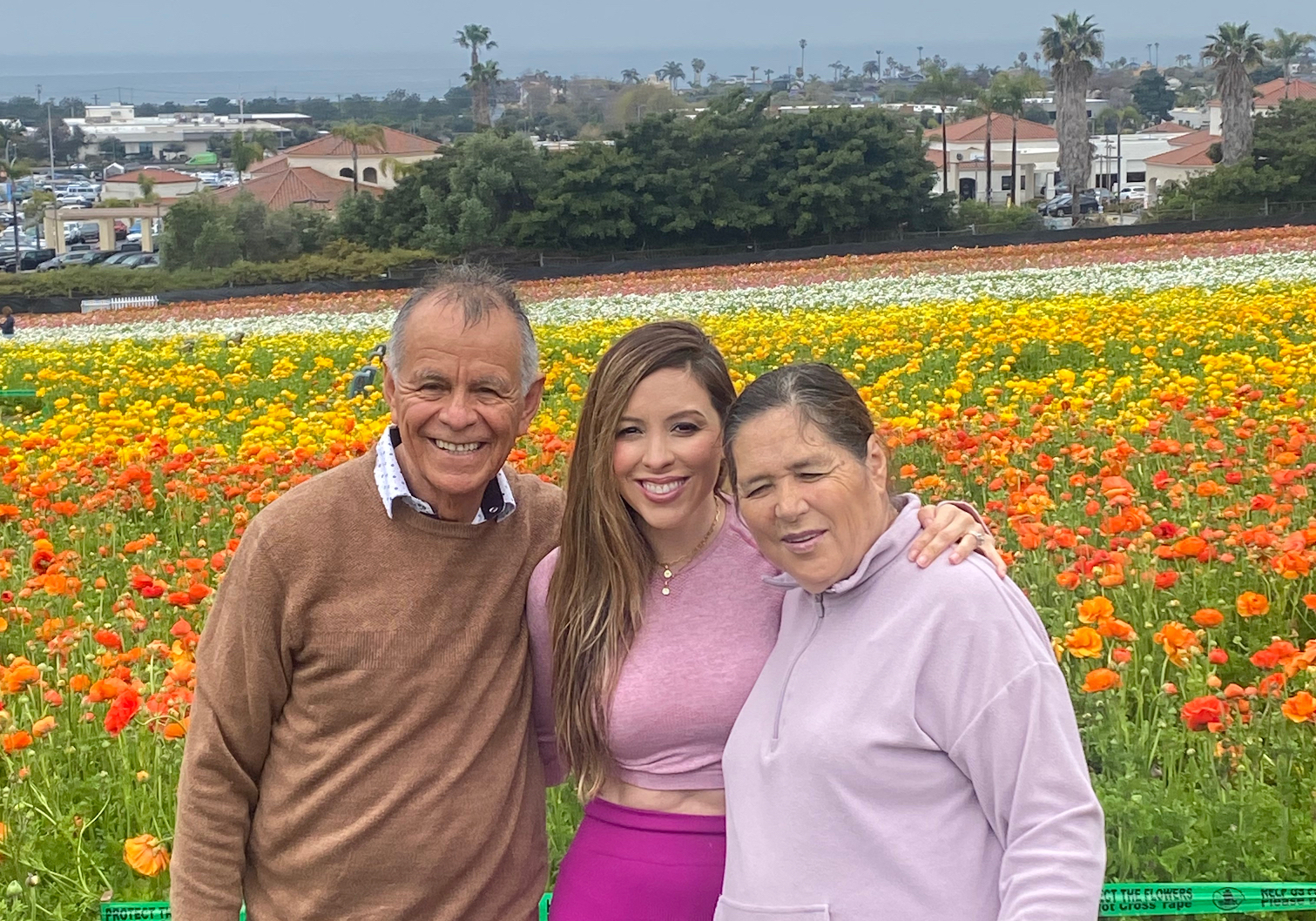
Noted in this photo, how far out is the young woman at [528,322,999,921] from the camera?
2797mm

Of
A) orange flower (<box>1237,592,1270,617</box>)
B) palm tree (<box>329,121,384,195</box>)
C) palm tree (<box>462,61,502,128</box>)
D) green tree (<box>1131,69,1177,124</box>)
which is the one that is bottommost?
orange flower (<box>1237,592,1270,617</box>)

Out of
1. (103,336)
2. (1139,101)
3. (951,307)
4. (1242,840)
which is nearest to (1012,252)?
(951,307)

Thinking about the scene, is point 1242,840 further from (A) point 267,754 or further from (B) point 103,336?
(B) point 103,336

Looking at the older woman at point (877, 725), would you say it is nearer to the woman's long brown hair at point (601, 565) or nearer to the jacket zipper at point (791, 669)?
the jacket zipper at point (791, 669)

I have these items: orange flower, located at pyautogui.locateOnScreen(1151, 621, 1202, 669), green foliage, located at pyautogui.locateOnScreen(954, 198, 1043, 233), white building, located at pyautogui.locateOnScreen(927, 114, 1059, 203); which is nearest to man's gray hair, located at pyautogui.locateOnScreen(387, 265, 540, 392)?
orange flower, located at pyautogui.locateOnScreen(1151, 621, 1202, 669)

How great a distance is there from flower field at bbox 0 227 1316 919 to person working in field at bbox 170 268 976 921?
0.79 metres

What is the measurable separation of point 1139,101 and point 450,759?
7805 inches

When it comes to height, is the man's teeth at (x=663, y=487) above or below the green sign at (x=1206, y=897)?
above

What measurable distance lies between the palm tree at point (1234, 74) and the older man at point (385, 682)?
62.9 metres

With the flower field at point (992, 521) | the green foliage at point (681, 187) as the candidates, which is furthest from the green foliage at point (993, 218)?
the flower field at point (992, 521)

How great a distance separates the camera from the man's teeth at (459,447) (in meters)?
2.86

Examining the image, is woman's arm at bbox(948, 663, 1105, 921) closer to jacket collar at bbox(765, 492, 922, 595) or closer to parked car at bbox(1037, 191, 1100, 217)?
jacket collar at bbox(765, 492, 922, 595)

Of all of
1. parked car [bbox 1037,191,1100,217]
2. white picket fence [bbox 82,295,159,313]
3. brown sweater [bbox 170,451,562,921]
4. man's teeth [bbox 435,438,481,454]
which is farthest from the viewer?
parked car [bbox 1037,191,1100,217]

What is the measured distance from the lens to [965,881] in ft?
7.84
